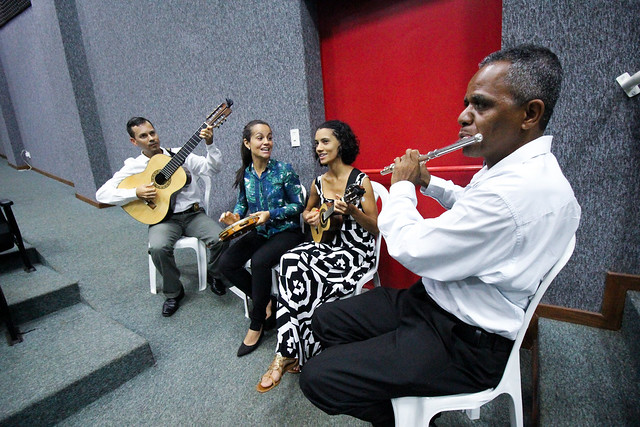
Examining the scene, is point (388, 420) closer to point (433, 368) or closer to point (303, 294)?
point (433, 368)

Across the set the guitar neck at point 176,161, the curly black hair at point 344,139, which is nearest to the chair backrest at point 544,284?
the curly black hair at point 344,139

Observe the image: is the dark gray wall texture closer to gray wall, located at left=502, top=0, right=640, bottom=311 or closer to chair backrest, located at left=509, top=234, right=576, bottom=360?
gray wall, located at left=502, top=0, right=640, bottom=311

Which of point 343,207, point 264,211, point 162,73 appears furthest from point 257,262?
point 162,73

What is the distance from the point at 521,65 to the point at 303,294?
3.56 feet

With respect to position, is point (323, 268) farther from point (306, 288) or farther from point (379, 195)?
point (379, 195)

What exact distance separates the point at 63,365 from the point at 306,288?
110cm

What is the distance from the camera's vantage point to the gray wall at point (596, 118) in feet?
3.49

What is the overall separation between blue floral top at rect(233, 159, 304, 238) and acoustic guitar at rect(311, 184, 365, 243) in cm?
23

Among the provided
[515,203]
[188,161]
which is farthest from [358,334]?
[188,161]

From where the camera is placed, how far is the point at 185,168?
6.86 feet

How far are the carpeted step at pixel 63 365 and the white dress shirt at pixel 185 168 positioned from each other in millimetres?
717

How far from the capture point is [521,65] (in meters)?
0.68

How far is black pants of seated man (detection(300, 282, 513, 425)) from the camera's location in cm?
75

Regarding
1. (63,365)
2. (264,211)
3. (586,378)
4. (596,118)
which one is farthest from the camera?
(264,211)
